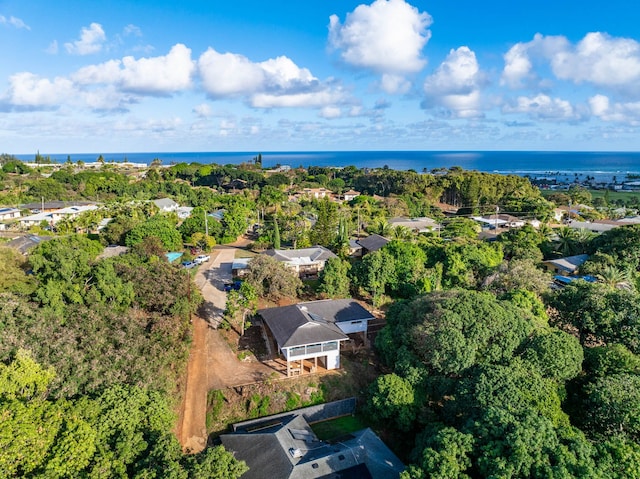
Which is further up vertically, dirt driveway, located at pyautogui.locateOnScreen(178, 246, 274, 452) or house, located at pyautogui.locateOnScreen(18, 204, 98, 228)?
house, located at pyautogui.locateOnScreen(18, 204, 98, 228)

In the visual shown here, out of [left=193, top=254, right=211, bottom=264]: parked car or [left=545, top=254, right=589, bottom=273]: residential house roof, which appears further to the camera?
[left=193, top=254, right=211, bottom=264]: parked car

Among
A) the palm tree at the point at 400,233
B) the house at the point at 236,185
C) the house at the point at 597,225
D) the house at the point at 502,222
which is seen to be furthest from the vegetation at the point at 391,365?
the house at the point at 236,185

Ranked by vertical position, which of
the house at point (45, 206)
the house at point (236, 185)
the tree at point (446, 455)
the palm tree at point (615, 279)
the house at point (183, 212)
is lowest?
the tree at point (446, 455)

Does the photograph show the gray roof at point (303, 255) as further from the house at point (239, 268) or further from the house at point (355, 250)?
the house at point (355, 250)

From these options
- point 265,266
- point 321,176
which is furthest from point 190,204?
point 265,266

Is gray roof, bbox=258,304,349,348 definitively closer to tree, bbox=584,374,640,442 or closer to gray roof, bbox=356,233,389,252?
tree, bbox=584,374,640,442

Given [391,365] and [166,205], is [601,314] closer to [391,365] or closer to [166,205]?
[391,365]

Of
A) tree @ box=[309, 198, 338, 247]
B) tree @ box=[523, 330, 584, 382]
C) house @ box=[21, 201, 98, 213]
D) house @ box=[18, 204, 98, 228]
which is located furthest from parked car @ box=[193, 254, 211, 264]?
house @ box=[21, 201, 98, 213]
